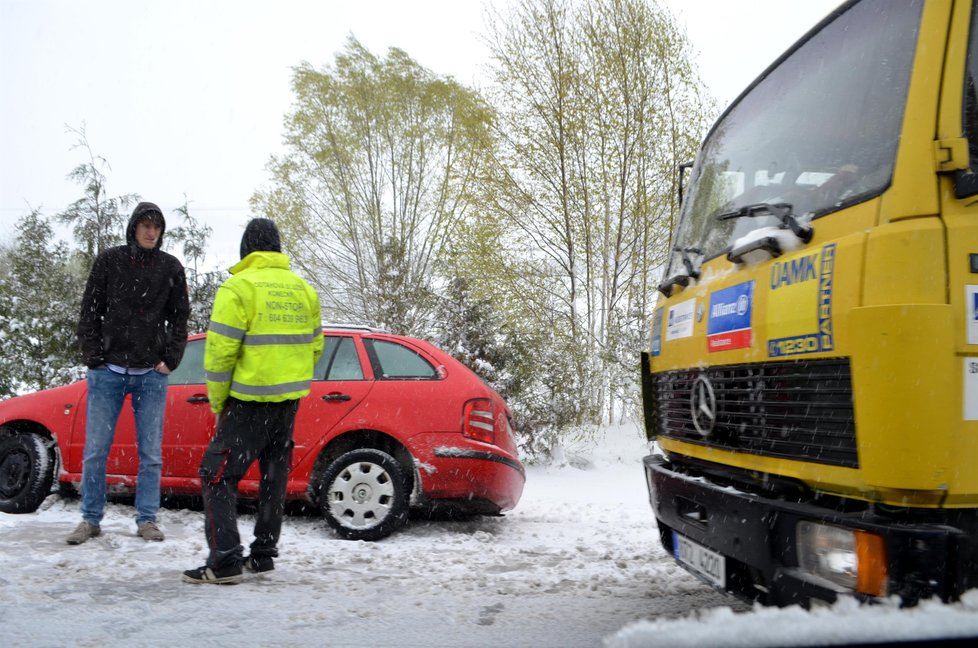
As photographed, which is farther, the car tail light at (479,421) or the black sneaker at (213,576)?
the car tail light at (479,421)

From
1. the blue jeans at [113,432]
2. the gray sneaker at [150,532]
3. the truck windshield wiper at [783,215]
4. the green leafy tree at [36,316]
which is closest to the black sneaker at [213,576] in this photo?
the gray sneaker at [150,532]

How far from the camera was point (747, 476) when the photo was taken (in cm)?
261

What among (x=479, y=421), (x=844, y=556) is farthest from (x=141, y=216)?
(x=844, y=556)

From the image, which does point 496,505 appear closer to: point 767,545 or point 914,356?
point 767,545

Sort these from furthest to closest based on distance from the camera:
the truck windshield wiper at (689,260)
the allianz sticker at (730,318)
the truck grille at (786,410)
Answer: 1. the truck windshield wiper at (689,260)
2. the allianz sticker at (730,318)
3. the truck grille at (786,410)

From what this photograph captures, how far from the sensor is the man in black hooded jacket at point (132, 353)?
4.63 m

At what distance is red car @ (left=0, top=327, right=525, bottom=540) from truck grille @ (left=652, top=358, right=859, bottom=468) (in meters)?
2.38

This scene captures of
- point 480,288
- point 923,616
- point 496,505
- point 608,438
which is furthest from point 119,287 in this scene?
point 480,288

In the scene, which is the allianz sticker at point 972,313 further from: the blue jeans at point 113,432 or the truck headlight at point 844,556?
the blue jeans at point 113,432

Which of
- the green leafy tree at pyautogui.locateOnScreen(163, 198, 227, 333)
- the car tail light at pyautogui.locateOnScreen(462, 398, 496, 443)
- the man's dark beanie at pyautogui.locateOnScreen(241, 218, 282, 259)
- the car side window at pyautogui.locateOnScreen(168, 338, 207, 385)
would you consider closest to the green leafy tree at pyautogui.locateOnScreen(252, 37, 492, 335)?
the green leafy tree at pyautogui.locateOnScreen(163, 198, 227, 333)

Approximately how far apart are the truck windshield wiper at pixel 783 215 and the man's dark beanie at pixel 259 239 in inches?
97.2

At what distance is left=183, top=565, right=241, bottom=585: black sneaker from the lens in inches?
149

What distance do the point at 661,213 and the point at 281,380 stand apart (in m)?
11.1

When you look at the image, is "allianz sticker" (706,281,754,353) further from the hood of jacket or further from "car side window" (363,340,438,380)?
the hood of jacket
